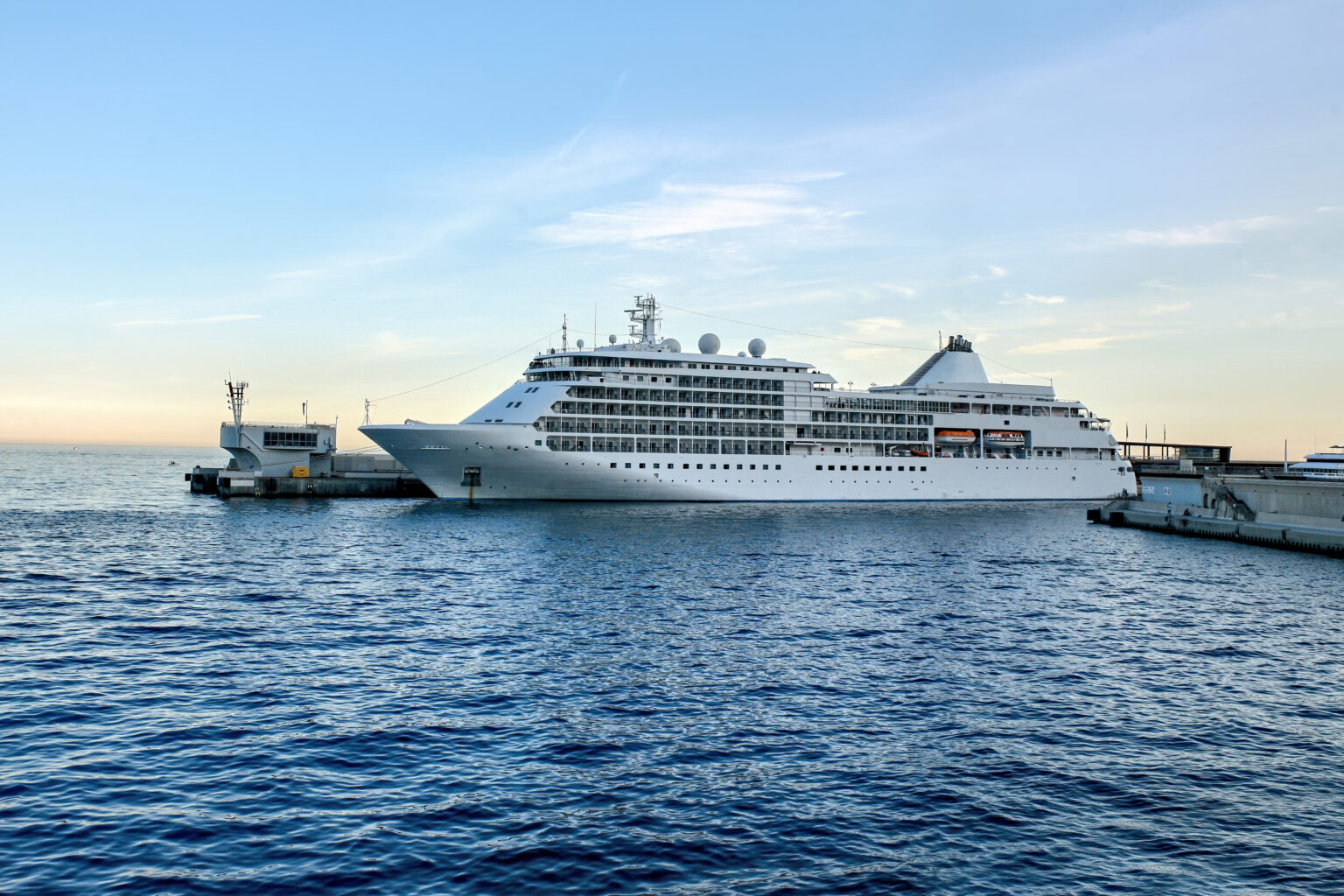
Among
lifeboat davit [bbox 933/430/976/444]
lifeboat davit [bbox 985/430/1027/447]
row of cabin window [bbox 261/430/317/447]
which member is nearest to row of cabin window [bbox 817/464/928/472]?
lifeboat davit [bbox 933/430/976/444]

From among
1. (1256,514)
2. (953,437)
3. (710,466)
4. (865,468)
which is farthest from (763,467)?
(1256,514)

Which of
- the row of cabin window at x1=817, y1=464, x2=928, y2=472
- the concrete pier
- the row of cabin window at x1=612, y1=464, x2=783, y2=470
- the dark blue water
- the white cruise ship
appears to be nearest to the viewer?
the dark blue water

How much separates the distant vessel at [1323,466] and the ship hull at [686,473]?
29129mm

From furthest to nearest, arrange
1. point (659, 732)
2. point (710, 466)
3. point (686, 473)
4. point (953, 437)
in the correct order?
1. point (953, 437)
2. point (710, 466)
3. point (686, 473)
4. point (659, 732)

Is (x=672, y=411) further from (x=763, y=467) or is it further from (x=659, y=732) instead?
(x=659, y=732)

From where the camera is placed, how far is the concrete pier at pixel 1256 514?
54.4 meters

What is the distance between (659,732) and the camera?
60.2ft

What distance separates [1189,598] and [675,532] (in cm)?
2735

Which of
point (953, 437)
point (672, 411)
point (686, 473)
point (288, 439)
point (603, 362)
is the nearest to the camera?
point (686, 473)

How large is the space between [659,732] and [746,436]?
6208 cm

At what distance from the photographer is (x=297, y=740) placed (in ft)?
57.1

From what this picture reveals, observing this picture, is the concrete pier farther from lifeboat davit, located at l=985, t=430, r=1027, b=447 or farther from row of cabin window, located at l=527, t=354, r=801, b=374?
row of cabin window, located at l=527, t=354, r=801, b=374

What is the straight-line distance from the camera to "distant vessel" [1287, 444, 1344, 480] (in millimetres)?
98281

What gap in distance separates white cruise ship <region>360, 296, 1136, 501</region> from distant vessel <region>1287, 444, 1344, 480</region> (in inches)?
914
